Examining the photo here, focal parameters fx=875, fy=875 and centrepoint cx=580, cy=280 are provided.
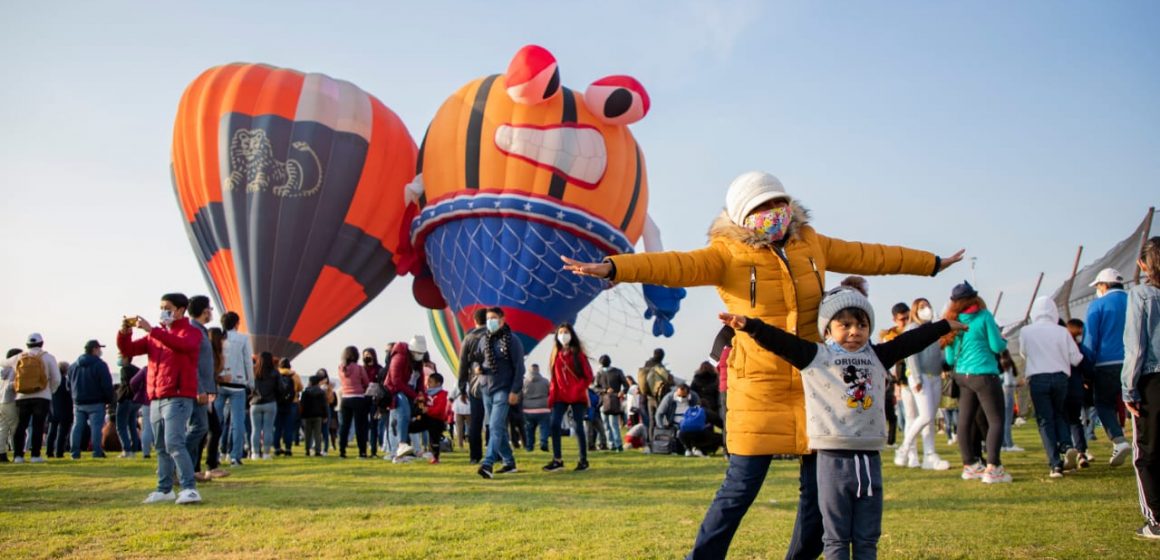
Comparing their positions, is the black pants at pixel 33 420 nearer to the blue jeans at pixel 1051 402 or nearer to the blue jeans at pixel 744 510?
the blue jeans at pixel 744 510

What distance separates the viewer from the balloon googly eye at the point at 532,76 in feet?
53.2

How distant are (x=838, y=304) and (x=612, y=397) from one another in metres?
11.5

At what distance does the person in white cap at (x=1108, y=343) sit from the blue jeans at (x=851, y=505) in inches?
167

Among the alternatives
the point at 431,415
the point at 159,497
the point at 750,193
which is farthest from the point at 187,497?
the point at 431,415

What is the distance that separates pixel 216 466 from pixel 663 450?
6365mm

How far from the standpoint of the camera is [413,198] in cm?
1852

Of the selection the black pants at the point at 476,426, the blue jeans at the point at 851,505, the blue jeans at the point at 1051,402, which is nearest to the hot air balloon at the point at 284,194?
the black pants at the point at 476,426

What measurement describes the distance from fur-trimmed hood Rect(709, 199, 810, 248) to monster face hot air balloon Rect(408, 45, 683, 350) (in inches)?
482

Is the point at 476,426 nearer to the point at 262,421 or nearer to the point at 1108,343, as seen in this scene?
the point at 262,421

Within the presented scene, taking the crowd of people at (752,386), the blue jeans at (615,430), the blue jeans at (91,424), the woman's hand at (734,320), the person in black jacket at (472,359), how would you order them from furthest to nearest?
1. the blue jeans at (615,430)
2. the blue jeans at (91,424)
3. the person in black jacket at (472,359)
4. the crowd of people at (752,386)
5. the woman's hand at (734,320)

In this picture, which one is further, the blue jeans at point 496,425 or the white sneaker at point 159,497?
the blue jeans at point 496,425

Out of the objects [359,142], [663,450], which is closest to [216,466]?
[663,450]

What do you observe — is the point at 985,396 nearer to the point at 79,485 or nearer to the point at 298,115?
the point at 79,485

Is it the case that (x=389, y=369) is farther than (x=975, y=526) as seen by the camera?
Yes
